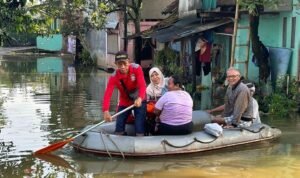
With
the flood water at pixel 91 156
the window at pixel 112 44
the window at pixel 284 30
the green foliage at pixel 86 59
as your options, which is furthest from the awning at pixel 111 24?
the window at pixel 284 30

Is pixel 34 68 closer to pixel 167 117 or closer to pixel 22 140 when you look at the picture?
pixel 22 140

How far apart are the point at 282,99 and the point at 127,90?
5.54 metres

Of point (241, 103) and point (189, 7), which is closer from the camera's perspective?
point (241, 103)

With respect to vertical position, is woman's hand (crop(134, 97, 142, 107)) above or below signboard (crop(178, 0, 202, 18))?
below

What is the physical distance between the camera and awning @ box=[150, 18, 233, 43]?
17.2 metres

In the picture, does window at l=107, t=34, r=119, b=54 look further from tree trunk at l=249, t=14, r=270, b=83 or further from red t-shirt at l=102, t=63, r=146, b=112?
red t-shirt at l=102, t=63, r=146, b=112

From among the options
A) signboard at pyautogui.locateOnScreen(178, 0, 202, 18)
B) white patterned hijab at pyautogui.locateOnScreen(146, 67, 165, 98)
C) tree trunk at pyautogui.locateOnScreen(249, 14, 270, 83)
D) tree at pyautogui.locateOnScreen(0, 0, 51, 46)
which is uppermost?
signboard at pyautogui.locateOnScreen(178, 0, 202, 18)

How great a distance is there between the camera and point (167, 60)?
926 inches

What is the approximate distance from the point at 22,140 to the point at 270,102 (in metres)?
6.42

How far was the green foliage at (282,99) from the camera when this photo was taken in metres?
13.9

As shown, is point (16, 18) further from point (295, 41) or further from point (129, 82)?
point (295, 41)

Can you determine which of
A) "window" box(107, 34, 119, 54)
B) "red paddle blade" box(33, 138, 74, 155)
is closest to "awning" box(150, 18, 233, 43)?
"red paddle blade" box(33, 138, 74, 155)

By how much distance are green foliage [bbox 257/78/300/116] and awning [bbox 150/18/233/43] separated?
3348 mm

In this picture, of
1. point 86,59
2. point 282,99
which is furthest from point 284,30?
point 86,59
